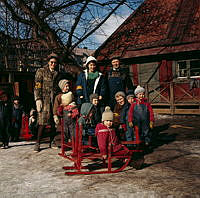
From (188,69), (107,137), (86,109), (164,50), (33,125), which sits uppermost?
(164,50)

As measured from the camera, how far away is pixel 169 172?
3367 millimetres

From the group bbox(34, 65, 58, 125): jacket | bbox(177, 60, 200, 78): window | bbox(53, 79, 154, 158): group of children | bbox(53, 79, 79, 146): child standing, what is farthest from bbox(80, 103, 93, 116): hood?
bbox(177, 60, 200, 78): window

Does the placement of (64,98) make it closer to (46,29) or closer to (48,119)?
(48,119)

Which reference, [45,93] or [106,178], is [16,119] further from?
[106,178]

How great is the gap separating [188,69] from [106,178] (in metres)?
10.9

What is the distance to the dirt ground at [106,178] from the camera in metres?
2.71

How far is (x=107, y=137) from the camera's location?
352 centimetres

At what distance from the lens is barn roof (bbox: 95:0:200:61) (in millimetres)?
12295

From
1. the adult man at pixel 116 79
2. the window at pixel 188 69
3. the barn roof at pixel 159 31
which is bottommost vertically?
the adult man at pixel 116 79

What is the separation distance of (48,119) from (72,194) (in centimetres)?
245

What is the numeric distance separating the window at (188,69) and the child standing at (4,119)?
982cm

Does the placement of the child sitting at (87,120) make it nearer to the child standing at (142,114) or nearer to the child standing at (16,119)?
the child standing at (142,114)

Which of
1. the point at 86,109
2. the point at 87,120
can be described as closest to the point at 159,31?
the point at 86,109

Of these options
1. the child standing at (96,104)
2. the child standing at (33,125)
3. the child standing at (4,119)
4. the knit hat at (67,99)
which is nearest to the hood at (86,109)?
the child standing at (96,104)
